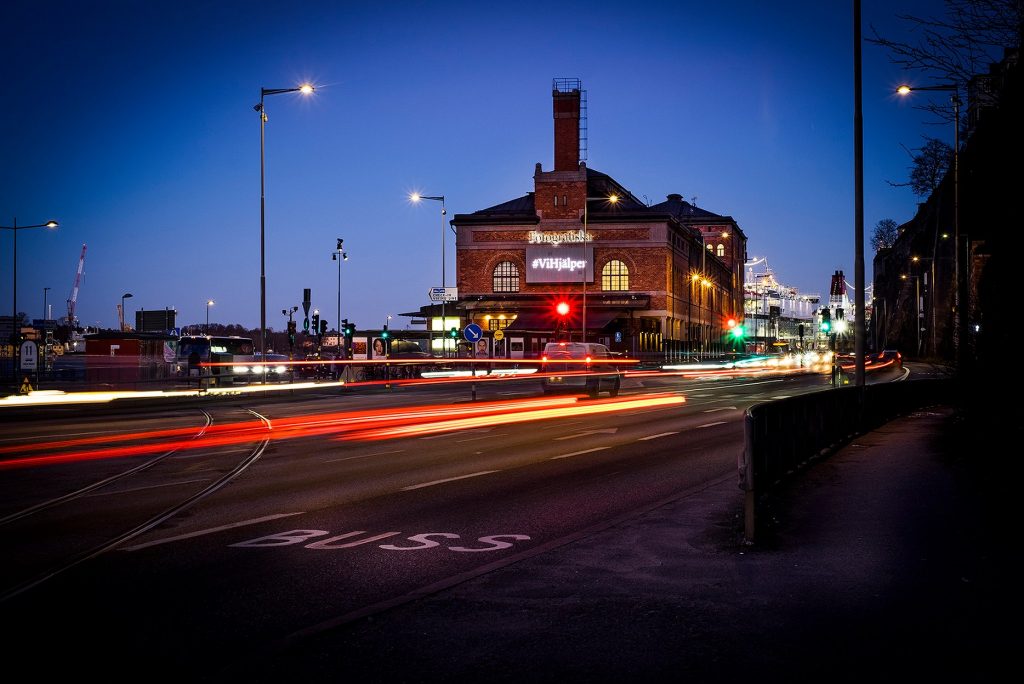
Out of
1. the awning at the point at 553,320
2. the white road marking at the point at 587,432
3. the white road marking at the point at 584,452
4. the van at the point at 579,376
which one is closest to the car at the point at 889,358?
the awning at the point at 553,320

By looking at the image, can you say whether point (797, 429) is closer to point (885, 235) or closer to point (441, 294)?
point (441, 294)

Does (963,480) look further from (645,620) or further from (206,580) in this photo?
(206,580)

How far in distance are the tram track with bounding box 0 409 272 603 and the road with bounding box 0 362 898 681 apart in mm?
35

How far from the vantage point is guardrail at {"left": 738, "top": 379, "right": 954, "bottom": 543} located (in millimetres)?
8812

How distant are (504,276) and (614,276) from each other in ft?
29.7

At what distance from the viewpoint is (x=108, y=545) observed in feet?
28.2

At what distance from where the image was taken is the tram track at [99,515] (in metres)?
Result: 7.33

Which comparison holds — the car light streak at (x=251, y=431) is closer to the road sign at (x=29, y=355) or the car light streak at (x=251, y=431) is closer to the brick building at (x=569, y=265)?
the road sign at (x=29, y=355)

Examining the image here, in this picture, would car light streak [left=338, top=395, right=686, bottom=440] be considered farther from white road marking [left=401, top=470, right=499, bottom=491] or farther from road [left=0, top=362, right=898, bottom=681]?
white road marking [left=401, top=470, right=499, bottom=491]

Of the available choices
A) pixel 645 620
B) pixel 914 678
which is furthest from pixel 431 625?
pixel 914 678

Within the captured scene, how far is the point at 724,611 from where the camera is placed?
6.35m

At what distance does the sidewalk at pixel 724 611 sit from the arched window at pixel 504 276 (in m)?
68.1

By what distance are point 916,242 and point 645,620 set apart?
94.8m

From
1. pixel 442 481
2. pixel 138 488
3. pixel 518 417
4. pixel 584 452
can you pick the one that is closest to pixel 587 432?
pixel 584 452
